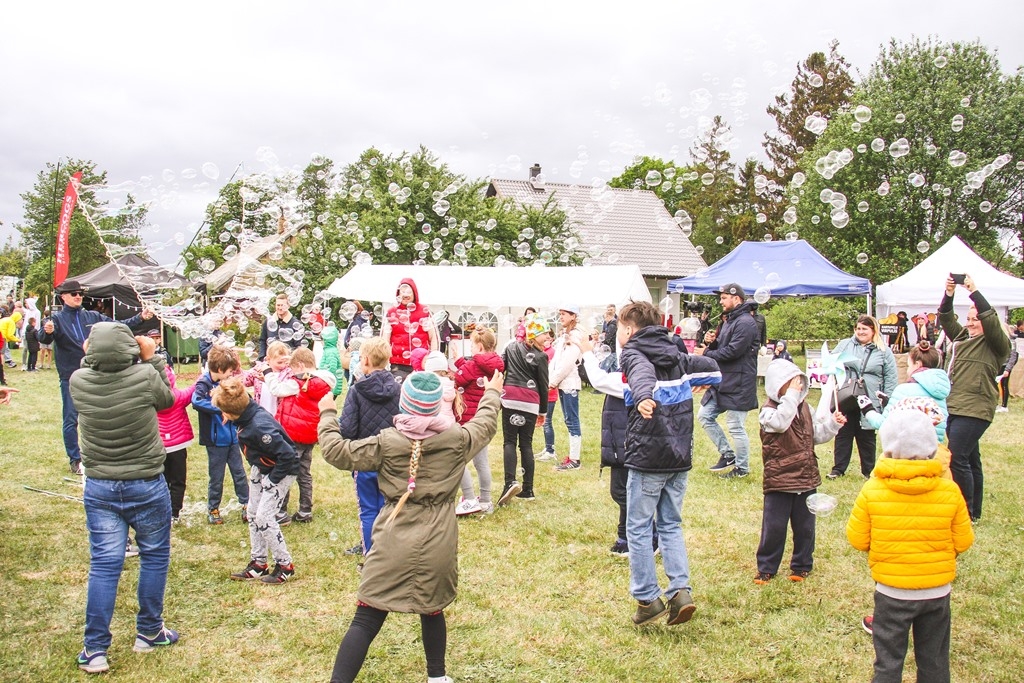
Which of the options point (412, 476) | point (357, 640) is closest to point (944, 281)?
point (412, 476)

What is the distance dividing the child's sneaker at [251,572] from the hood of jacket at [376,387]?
1.43 meters

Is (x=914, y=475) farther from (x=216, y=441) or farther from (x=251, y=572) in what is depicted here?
(x=216, y=441)

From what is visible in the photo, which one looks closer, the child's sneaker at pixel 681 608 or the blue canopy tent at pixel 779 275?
the child's sneaker at pixel 681 608

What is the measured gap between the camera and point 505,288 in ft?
52.2

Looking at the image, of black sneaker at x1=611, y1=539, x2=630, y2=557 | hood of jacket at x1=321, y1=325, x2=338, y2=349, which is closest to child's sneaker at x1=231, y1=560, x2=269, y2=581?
black sneaker at x1=611, y1=539, x2=630, y2=557

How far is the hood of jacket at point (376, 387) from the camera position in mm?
4684

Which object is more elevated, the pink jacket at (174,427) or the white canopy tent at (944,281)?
the white canopy tent at (944,281)

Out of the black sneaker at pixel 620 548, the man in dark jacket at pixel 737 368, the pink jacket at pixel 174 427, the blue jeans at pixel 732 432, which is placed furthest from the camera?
the blue jeans at pixel 732 432

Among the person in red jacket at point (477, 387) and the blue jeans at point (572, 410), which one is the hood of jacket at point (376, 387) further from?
the blue jeans at point (572, 410)

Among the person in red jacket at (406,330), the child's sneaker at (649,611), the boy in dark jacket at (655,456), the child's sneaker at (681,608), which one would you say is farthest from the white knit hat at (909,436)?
the person in red jacket at (406,330)

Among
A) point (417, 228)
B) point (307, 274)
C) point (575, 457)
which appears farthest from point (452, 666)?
point (307, 274)

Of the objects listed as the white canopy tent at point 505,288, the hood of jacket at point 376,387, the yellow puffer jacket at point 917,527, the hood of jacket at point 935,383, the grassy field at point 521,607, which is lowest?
the grassy field at point 521,607

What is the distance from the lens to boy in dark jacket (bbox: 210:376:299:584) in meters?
4.70

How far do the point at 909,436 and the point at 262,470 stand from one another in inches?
149
